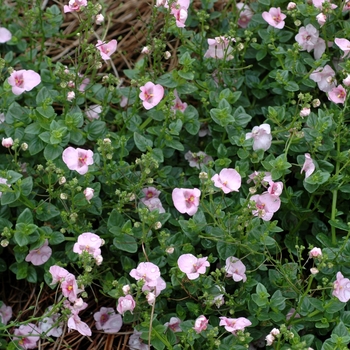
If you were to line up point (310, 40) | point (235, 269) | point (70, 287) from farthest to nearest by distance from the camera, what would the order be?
point (310, 40)
point (235, 269)
point (70, 287)

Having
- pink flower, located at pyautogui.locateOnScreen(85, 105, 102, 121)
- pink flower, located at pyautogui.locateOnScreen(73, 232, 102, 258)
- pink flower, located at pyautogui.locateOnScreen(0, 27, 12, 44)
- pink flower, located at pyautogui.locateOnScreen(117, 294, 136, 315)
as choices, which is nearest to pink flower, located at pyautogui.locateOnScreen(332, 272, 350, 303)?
pink flower, located at pyautogui.locateOnScreen(117, 294, 136, 315)

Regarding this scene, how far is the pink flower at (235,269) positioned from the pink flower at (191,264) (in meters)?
0.12

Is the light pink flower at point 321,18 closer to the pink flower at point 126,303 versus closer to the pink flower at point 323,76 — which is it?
the pink flower at point 323,76

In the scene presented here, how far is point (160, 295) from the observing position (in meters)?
2.69

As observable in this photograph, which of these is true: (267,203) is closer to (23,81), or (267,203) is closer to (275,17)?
(275,17)

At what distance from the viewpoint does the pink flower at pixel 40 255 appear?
2.78 m

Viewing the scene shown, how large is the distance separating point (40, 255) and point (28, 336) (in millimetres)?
316

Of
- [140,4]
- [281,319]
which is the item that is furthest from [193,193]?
[140,4]

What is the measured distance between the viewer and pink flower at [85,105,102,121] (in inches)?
123

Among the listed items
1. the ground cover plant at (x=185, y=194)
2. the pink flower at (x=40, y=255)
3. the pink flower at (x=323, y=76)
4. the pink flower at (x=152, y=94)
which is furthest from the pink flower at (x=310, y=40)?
the pink flower at (x=40, y=255)

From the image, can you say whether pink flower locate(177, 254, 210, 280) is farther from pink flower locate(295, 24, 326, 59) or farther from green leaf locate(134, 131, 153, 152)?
pink flower locate(295, 24, 326, 59)

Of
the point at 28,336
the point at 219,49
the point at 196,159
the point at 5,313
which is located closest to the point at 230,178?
the point at 196,159

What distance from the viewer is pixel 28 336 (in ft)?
8.98

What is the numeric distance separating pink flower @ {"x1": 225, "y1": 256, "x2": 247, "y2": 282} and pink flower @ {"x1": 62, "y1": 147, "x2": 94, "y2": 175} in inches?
25.2
